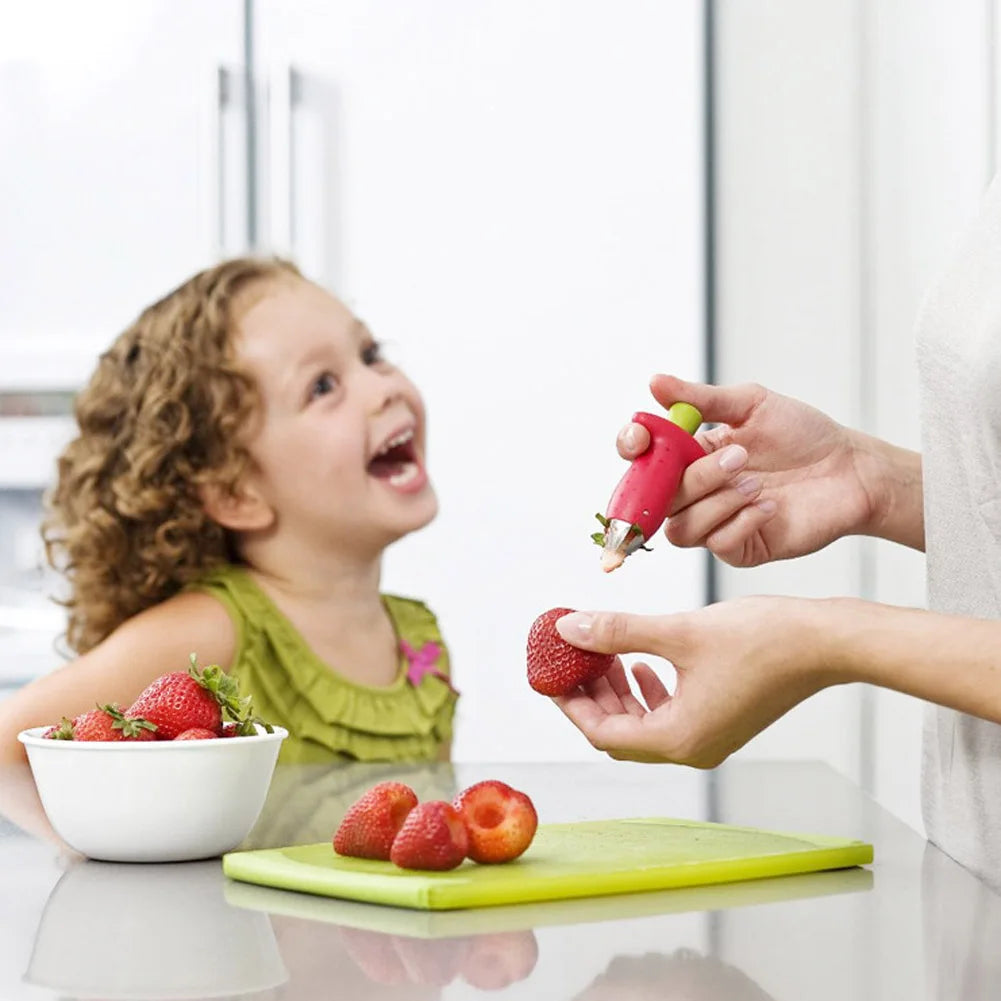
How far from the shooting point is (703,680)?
975 mm

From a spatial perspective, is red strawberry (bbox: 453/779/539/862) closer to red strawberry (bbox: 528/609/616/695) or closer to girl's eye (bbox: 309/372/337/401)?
red strawberry (bbox: 528/609/616/695)

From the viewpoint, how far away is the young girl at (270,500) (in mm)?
2008

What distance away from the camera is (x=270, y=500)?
206 centimetres

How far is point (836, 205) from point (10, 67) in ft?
4.46

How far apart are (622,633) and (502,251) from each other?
1.79 metres

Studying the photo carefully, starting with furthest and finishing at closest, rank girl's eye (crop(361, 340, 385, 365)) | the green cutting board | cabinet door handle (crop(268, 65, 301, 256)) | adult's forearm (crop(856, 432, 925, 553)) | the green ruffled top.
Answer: cabinet door handle (crop(268, 65, 301, 256)), girl's eye (crop(361, 340, 385, 365)), the green ruffled top, adult's forearm (crop(856, 432, 925, 553)), the green cutting board

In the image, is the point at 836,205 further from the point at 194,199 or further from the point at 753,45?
the point at 194,199

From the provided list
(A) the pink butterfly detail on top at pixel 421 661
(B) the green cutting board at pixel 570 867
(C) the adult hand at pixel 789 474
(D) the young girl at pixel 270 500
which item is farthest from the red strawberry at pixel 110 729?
(A) the pink butterfly detail on top at pixel 421 661

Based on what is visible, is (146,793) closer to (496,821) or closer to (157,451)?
(496,821)

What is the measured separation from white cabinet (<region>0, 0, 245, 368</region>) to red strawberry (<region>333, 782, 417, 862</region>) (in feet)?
5.93

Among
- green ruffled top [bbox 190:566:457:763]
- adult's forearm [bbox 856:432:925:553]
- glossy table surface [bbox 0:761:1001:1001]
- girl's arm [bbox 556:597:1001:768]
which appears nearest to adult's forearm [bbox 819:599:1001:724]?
girl's arm [bbox 556:597:1001:768]

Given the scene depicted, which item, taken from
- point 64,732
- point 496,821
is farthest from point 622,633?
point 64,732

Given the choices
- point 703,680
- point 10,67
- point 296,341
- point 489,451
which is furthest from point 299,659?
point 10,67

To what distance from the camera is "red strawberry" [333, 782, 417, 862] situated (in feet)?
3.14
